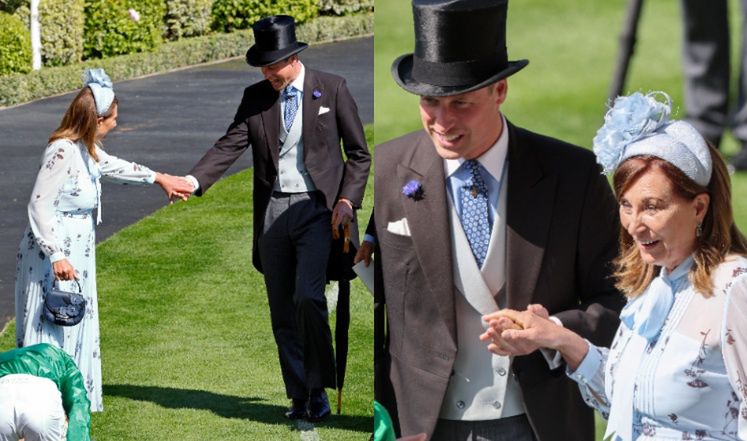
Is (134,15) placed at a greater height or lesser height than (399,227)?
lesser

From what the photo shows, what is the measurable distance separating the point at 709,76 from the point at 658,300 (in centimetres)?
38

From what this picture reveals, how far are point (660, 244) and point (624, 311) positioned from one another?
152 millimetres

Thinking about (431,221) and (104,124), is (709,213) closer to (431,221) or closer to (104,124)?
(431,221)

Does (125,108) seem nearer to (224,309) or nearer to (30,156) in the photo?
(30,156)

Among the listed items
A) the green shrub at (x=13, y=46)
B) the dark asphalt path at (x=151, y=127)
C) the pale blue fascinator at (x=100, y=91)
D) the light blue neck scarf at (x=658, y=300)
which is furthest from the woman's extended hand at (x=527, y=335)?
the green shrub at (x=13, y=46)

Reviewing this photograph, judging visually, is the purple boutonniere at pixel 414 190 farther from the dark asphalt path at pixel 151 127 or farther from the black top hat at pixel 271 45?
the dark asphalt path at pixel 151 127

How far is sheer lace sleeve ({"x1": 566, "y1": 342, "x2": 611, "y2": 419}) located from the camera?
104 inches

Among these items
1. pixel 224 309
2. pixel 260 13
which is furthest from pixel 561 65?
pixel 260 13

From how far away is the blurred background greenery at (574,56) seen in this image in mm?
2607

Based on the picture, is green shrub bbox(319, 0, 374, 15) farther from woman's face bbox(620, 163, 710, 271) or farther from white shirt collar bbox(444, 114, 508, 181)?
woman's face bbox(620, 163, 710, 271)

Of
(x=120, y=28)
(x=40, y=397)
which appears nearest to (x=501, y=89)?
(x=40, y=397)

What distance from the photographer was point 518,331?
102 inches

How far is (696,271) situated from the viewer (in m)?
2.50

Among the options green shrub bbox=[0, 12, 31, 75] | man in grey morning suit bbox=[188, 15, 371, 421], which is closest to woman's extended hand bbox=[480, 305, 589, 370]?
man in grey morning suit bbox=[188, 15, 371, 421]
